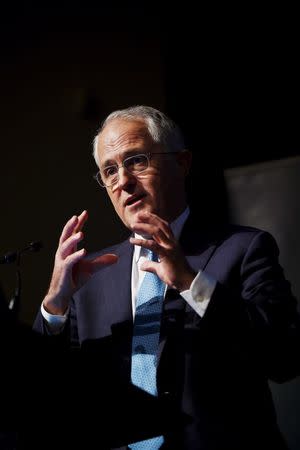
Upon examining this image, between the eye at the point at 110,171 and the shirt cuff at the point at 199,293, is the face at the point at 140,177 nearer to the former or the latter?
the eye at the point at 110,171

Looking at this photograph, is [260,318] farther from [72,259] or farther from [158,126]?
[158,126]

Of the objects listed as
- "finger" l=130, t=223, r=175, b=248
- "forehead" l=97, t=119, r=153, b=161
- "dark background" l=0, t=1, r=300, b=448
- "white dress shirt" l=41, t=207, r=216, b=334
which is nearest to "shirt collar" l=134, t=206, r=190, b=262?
"white dress shirt" l=41, t=207, r=216, b=334

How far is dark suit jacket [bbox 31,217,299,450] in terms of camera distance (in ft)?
4.94

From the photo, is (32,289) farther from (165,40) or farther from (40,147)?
(165,40)

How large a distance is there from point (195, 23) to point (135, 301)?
5.41 ft

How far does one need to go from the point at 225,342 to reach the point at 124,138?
787mm

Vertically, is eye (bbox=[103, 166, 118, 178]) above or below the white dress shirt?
above

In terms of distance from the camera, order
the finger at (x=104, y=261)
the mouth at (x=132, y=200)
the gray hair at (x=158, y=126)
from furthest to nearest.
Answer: the gray hair at (x=158, y=126) < the mouth at (x=132, y=200) < the finger at (x=104, y=261)

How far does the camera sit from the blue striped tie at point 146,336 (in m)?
1.69

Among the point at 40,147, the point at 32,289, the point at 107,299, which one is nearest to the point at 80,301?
the point at 107,299

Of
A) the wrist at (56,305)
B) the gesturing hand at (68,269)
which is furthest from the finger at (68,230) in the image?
the wrist at (56,305)

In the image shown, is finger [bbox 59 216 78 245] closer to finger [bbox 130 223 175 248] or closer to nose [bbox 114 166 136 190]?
nose [bbox 114 166 136 190]

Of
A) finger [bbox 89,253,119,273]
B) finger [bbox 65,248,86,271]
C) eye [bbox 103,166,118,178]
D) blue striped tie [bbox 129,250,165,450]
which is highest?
eye [bbox 103,166,118,178]

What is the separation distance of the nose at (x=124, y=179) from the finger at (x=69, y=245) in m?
0.24
